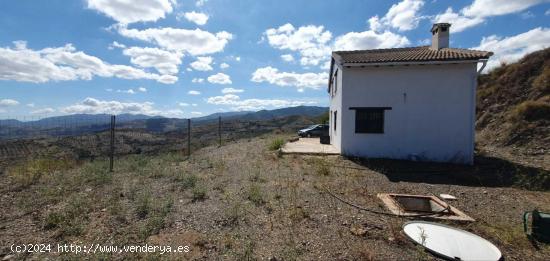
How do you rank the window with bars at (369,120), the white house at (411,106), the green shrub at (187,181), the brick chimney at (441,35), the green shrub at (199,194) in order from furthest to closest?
the brick chimney at (441,35) → the window with bars at (369,120) → the white house at (411,106) → the green shrub at (187,181) → the green shrub at (199,194)

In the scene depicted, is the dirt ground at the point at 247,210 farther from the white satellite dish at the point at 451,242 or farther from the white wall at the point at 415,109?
the white wall at the point at 415,109

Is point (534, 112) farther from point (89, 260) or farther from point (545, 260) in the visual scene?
point (89, 260)

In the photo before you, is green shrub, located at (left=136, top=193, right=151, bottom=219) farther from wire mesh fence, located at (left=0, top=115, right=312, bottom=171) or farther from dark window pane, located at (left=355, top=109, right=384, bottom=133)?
dark window pane, located at (left=355, top=109, right=384, bottom=133)

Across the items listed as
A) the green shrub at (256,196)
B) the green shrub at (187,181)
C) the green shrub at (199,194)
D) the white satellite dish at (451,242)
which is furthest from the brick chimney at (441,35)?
the green shrub at (199,194)

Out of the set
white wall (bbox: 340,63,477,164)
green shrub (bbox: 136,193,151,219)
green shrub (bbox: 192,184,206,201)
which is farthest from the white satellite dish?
white wall (bbox: 340,63,477,164)

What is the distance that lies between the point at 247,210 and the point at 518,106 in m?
17.7

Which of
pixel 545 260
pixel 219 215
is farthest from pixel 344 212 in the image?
pixel 545 260

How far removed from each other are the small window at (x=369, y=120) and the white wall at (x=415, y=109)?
0.60 feet

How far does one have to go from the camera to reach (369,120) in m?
12.4

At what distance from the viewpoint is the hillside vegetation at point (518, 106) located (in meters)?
13.9

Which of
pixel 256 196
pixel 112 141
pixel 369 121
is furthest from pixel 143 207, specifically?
pixel 369 121

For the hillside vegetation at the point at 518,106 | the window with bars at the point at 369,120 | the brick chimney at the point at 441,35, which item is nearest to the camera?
the window with bars at the point at 369,120

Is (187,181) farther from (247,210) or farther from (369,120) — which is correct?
(369,120)

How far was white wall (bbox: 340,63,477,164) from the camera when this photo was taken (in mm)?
11422
